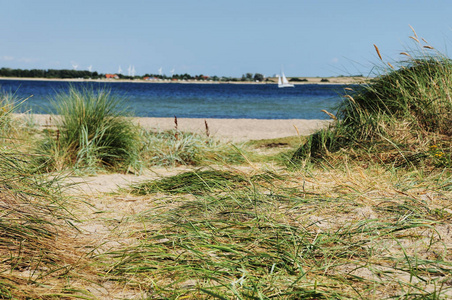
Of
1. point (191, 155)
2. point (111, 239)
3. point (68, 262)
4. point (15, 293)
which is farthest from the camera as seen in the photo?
point (191, 155)

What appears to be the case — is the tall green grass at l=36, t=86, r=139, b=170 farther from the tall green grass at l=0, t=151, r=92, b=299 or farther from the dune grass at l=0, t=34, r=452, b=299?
the tall green grass at l=0, t=151, r=92, b=299

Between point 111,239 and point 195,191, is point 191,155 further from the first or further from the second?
point 111,239

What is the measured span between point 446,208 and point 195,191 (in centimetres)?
187

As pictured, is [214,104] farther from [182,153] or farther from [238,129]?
[182,153]

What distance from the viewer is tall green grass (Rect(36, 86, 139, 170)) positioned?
16.1 ft

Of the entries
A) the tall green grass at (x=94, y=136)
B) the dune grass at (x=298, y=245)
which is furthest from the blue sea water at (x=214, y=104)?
the dune grass at (x=298, y=245)

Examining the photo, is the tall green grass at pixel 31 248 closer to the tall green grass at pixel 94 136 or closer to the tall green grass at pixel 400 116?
the tall green grass at pixel 94 136

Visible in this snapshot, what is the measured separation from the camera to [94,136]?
198 inches

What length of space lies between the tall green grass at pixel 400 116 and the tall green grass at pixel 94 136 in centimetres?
214

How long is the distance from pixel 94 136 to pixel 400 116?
11.8 ft

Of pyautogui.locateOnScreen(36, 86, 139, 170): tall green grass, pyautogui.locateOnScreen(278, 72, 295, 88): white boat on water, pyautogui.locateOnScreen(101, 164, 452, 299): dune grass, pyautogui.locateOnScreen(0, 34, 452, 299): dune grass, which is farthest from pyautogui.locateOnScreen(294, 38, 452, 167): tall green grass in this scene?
pyautogui.locateOnScreen(278, 72, 295, 88): white boat on water

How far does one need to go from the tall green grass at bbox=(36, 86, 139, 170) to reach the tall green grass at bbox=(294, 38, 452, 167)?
2143 mm

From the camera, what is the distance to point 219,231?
7.91ft

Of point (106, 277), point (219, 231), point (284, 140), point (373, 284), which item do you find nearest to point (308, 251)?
point (373, 284)
